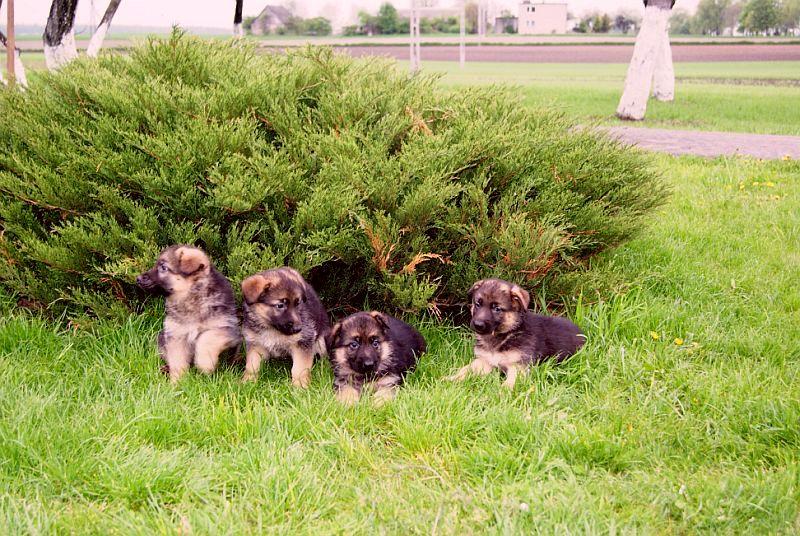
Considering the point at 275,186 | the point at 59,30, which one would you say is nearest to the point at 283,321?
the point at 275,186

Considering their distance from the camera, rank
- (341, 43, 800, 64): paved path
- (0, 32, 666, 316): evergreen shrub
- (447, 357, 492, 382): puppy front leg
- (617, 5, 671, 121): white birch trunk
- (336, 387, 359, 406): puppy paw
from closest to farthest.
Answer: (336, 387, 359, 406): puppy paw, (447, 357, 492, 382): puppy front leg, (0, 32, 666, 316): evergreen shrub, (617, 5, 671, 121): white birch trunk, (341, 43, 800, 64): paved path

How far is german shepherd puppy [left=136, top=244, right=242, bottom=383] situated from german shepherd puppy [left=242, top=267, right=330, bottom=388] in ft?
0.78

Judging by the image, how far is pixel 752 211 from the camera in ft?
34.7

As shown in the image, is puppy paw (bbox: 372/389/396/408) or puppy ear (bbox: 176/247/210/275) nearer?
puppy paw (bbox: 372/389/396/408)

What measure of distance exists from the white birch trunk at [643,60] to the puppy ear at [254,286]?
1943 centimetres

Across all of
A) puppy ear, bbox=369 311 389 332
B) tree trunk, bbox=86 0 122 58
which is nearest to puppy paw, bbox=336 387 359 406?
puppy ear, bbox=369 311 389 332

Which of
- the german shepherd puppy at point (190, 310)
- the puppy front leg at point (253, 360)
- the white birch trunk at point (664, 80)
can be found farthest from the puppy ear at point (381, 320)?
the white birch trunk at point (664, 80)

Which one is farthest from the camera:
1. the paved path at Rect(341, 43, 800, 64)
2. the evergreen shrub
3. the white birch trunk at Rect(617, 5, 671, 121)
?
the paved path at Rect(341, 43, 800, 64)

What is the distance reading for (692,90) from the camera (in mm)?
30234

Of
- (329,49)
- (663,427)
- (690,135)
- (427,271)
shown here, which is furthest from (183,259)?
(690,135)

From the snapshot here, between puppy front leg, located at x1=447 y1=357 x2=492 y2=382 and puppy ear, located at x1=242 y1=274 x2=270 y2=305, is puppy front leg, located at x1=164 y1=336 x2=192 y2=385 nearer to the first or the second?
puppy ear, located at x1=242 y1=274 x2=270 y2=305

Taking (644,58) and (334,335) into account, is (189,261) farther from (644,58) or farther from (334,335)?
(644,58)

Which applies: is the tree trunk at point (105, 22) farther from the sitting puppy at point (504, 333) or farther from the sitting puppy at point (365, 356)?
the sitting puppy at point (504, 333)

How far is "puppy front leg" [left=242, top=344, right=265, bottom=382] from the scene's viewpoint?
5.70 m
